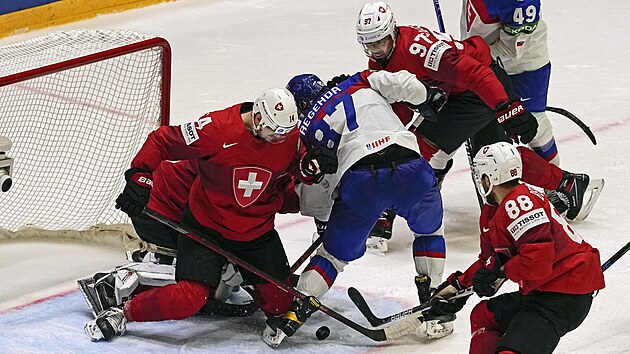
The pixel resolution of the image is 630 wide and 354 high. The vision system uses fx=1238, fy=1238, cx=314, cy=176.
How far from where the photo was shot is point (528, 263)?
10.9 feet

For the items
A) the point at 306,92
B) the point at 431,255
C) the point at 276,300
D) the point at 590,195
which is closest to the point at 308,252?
the point at 276,300

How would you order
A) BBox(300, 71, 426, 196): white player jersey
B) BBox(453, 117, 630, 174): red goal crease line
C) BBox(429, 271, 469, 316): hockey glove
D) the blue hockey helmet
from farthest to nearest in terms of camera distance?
BBox(453, 117, 630, 174): red goal crease line
the blue hockey helmet
BBox(300, 71, 426, 196): white player jersey
BBox(429, 271, 469, 316): hockey glove

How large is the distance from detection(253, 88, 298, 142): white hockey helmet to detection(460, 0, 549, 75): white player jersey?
52.9 inches

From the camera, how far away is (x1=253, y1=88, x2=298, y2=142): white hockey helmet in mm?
3697

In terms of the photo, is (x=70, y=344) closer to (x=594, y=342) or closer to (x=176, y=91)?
(x=594, y=342)

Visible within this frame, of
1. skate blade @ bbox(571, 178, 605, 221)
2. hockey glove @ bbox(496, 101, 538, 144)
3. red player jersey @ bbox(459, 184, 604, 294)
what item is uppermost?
red player jersey @ bbox(459, 184, 604, 294)

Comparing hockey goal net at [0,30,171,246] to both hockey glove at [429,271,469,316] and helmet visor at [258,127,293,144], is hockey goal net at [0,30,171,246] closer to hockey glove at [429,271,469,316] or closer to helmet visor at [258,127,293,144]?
helmet visor at [258,127,293,144]

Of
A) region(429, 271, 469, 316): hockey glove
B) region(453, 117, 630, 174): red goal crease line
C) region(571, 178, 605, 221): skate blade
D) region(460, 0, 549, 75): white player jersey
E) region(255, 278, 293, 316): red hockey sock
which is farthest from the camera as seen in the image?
region(453, 117, 630, 174): red goal crease line

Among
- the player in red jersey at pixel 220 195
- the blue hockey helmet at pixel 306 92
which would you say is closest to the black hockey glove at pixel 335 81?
the blue hockey helmet at pixel 306 92

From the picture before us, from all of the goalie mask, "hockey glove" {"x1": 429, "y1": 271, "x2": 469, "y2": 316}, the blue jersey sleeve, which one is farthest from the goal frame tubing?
"hockey glove" {"x1": 429, "y1": 271, "x2": 469, "y2": 316}

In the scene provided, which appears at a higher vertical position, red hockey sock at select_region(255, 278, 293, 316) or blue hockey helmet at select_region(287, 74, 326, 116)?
blue hockey helmet at select_region(287, 74, 326, 116)

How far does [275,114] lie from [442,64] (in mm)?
941

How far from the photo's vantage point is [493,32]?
16.0 ft

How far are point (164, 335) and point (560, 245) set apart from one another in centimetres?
135
